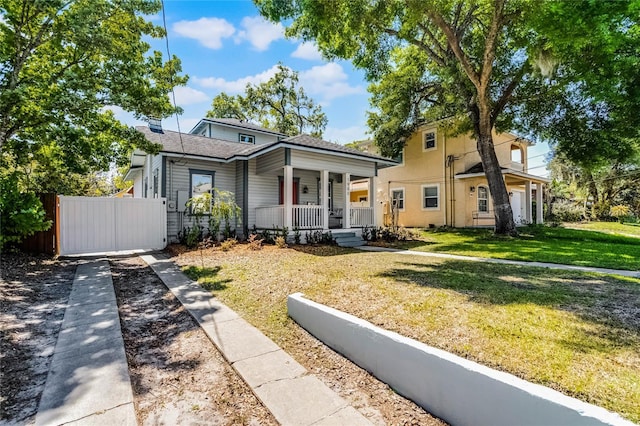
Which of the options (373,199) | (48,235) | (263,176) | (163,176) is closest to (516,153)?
(373,199)

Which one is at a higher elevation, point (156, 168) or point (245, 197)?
point (156, 168)

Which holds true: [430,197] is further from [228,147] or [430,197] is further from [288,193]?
[228,147]

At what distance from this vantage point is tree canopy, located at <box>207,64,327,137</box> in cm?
3136

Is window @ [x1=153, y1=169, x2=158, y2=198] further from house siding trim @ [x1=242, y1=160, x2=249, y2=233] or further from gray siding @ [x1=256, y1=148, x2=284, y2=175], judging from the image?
gray siding @ [x1=256, y1=148, x2=284, y2=175]

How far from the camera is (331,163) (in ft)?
39.7

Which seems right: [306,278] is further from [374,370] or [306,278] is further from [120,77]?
[120,77]

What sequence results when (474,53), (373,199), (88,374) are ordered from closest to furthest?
(88,374)
(373,199)
(474,53)

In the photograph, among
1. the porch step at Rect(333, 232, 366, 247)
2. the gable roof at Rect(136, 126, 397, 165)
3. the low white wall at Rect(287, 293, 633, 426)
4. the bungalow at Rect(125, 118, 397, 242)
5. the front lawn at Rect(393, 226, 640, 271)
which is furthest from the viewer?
the porch step at Rect(333, 232, 366, 247)

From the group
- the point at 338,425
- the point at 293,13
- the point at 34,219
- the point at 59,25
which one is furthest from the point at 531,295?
the point at 59,25

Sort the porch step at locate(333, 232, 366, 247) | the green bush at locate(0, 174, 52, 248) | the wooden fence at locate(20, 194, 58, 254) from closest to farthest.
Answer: the green bush at locate(0, 174, 52, 248) < the wooden fence at locate(20, 194, 58, 254) < the porch step at locate(333, 232, 366, 247)

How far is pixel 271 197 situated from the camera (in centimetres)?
1358

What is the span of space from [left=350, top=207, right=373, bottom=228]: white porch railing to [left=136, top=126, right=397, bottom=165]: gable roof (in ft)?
6.97

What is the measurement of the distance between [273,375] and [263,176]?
11024 mm

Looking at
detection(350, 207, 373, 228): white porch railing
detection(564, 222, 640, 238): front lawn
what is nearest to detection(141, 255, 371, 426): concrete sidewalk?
detection(350, 207, 373, 228): white porch railing
